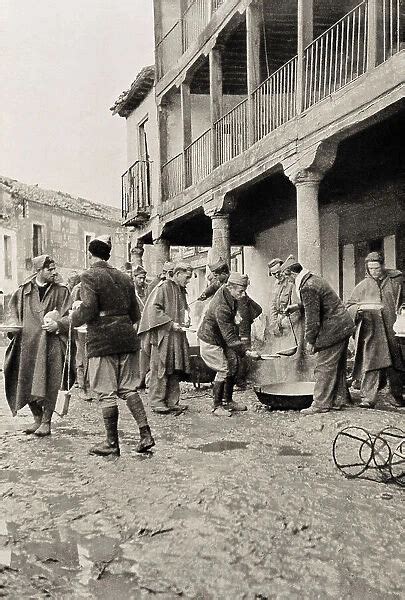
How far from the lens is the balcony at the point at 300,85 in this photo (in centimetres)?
802

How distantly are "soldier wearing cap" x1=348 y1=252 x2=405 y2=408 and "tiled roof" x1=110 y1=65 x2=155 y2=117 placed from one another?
39.4 ft

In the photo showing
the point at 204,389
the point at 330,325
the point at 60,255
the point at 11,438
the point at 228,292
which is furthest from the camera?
the point at 60,255

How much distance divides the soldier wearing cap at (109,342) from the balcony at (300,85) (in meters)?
4.12

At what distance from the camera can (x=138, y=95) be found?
19.5m

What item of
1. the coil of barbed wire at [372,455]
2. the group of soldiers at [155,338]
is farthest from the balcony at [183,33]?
the coil of barbed wire at [372,455]

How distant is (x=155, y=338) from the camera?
324 inches

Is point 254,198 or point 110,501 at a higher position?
point 254,198

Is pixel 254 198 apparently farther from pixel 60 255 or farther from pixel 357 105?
pixel 60 255

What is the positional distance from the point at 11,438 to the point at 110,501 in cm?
263

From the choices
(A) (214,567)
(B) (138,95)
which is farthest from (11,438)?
(B) (138,95)

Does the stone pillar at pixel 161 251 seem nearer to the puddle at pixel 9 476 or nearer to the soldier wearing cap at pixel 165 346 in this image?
the soldier wearing cap at pixel 165 346

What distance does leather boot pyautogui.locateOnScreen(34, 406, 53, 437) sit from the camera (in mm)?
6621

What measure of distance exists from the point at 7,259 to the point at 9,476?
26.9m

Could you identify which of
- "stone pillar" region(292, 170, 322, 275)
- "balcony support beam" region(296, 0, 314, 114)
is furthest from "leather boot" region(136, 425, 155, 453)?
"balcony support beam" region(296, 0, 314, 114)
